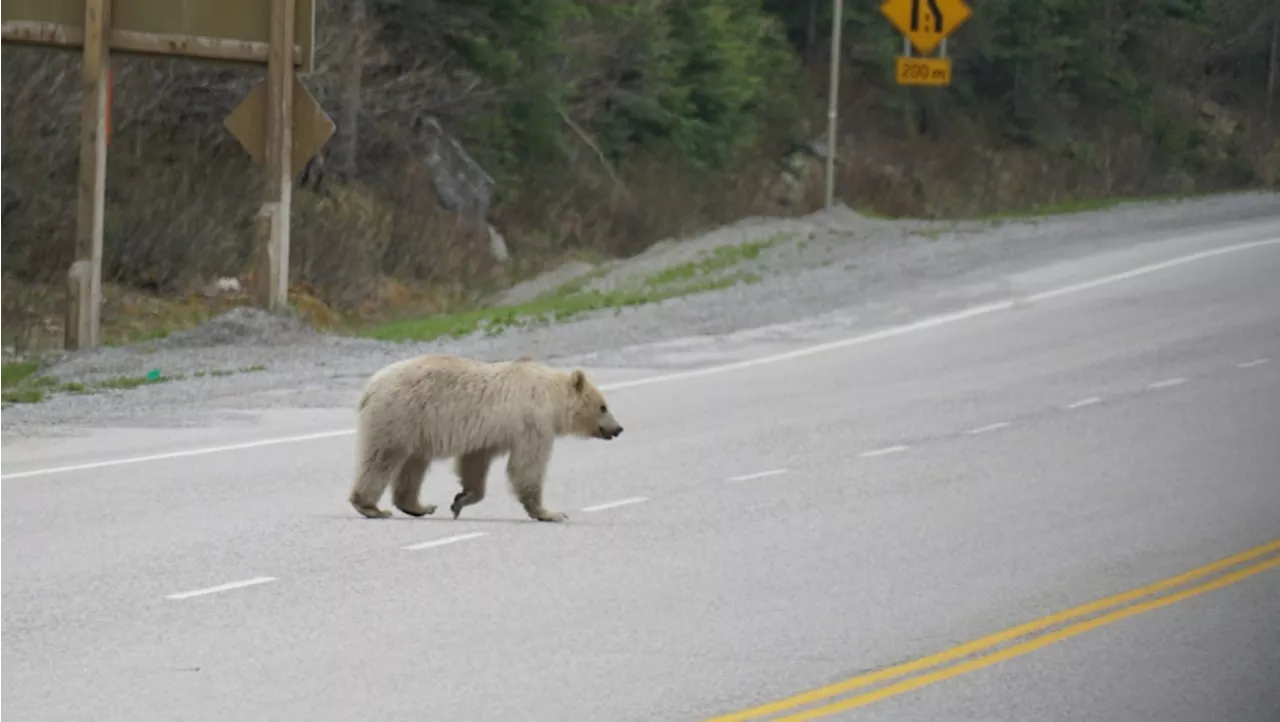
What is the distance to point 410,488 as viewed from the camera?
12.2m

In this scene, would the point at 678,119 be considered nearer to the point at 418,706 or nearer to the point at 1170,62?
the point at 1170,62

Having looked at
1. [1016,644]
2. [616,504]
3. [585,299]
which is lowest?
[1016,644]

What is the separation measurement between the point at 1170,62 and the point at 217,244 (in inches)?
1784

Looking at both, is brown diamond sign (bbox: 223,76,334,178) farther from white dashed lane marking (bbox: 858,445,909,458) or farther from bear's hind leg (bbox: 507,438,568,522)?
bear's hind leg (bbox: 507,438,568,522)

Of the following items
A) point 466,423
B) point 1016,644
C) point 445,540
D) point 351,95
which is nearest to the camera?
point 1016,644

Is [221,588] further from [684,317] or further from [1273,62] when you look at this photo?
[1273,62]

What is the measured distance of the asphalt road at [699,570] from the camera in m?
8.49

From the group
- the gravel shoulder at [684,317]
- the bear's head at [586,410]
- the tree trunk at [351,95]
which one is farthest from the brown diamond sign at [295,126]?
the bear's head at [586,410]

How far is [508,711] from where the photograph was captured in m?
8.02

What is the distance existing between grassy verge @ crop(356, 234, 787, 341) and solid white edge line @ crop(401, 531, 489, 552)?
9.91 m

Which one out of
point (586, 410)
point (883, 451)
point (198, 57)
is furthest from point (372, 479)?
point (198, 57)

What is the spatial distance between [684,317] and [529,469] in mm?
11785

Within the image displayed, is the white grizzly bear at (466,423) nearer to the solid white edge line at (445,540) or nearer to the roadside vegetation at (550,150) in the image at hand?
the solid white edge line at (445,540)

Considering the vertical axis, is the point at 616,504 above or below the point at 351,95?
below
